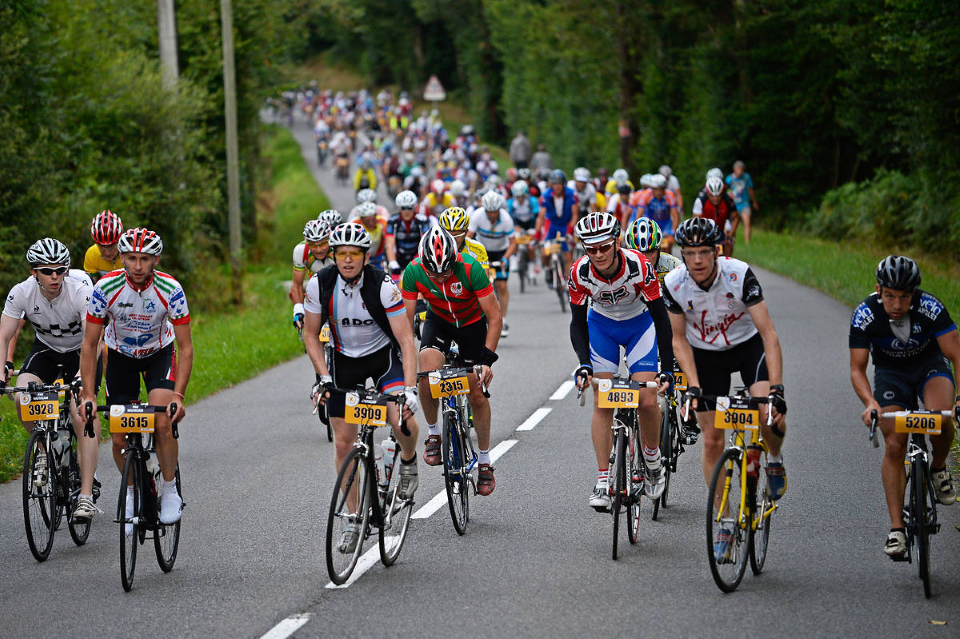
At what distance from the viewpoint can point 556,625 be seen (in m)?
6.45

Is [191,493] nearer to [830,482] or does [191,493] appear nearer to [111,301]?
[111,301]

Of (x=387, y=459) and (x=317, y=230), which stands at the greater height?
(x=317, y=230)

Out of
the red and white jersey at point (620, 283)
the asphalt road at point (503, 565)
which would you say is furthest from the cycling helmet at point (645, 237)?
the asphalt road at point (503, 565)

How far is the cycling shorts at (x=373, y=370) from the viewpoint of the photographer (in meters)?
7.71

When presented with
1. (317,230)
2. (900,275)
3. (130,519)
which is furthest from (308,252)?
(900,275)

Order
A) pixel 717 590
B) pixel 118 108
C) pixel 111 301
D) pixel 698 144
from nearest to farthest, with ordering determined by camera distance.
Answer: pixel 717 590 < pixel 111 301 < pixel 118 108 < pixel 698 144

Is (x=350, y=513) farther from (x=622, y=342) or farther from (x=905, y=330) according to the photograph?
(x=905, y=330)

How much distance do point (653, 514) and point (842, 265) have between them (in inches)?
696

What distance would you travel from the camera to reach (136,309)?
25.6 ft

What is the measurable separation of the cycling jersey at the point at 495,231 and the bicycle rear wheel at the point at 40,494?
1048 cm

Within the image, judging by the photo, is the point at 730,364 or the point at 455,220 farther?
the point at 455,220

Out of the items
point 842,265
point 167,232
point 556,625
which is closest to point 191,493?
point 556,625

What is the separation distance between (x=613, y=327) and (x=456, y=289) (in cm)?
115

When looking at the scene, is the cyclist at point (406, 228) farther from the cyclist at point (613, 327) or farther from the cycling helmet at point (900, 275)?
the cycling helmet at point (900, 275)
